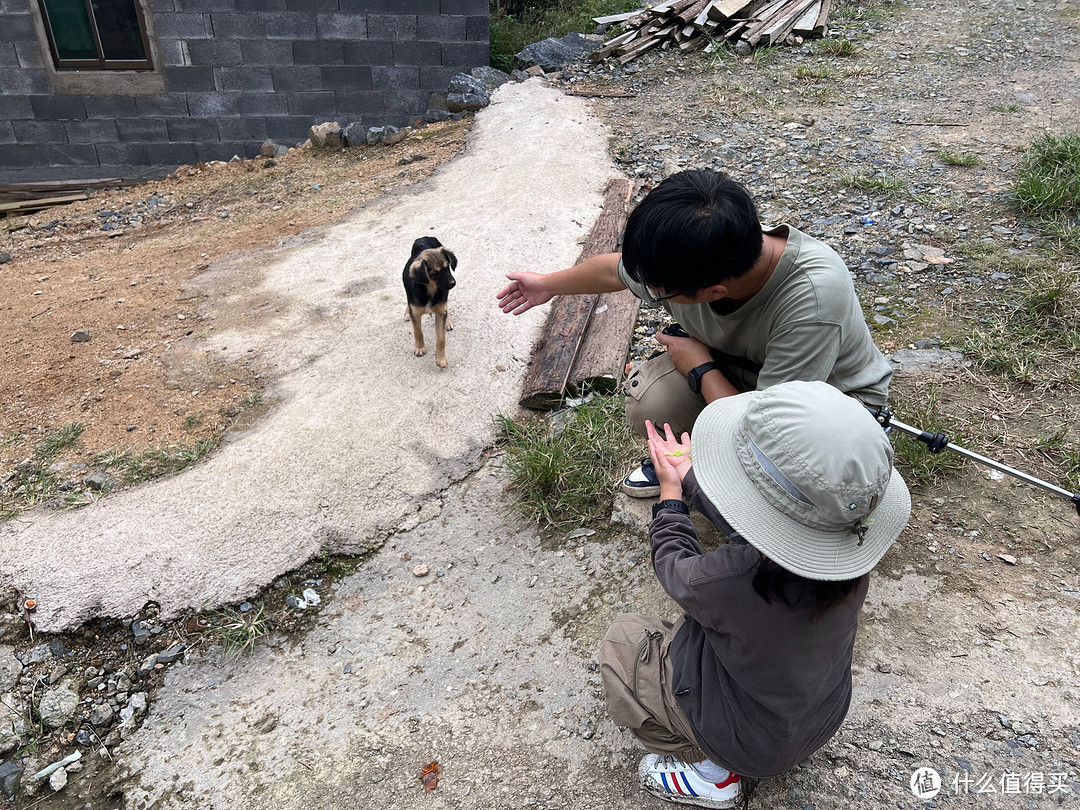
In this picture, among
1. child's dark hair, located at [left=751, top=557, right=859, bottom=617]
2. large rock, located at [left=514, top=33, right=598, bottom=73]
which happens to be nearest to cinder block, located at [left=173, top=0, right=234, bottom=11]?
large rock, located at [left=514, top=33, right=598, bottom=73]

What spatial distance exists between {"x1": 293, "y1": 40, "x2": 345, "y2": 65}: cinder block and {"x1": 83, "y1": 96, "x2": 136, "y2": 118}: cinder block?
203cm

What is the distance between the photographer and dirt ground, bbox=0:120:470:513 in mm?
3887

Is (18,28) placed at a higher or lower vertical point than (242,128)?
higher

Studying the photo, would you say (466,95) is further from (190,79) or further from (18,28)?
(18,28)

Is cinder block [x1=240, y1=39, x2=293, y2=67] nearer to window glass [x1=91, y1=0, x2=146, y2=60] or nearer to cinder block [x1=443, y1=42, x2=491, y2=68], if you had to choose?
window glass [x1=91, y1=0, x2=146, y2=60]

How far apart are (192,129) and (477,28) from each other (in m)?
3.69

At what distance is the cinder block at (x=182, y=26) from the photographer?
7.91 meters

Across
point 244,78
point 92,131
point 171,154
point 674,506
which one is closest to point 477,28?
point 244,78

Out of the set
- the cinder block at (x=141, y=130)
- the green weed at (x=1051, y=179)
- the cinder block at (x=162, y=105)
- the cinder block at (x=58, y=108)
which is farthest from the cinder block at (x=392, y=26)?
the green weed at (x=1051, y=179)

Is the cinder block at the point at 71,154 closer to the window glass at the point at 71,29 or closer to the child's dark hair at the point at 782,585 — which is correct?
the window glass at the point at 71,29

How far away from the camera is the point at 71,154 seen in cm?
843

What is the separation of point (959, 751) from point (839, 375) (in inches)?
48.0

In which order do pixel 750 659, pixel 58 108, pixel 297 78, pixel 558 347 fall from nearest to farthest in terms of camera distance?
1. pixel 750 659
2. pixel 558 347
3. pixel 58 108
4. pixel 297 78

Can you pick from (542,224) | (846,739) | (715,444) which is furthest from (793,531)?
(542,224)
